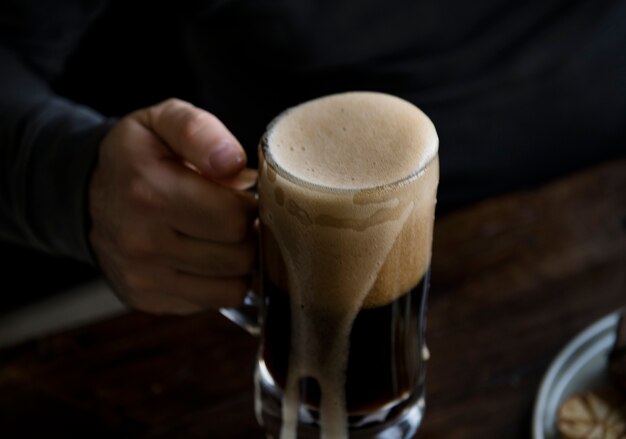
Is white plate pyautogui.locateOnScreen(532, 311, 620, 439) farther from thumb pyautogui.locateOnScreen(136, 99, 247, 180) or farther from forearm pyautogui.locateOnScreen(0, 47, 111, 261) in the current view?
forearm pyautogui.locateOnScreen(0, 47, 111, 261)

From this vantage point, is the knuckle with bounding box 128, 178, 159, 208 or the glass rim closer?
the glass rim

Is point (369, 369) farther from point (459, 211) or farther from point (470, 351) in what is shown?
point (459, 211)

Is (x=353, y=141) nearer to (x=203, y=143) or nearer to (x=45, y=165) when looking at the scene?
(x=203, y=143)

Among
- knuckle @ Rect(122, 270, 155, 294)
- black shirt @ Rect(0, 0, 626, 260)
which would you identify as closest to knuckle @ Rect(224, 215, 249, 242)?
knuckle @ Rect(122, 270, 155, 294)

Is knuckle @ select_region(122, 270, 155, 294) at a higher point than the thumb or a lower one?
lower

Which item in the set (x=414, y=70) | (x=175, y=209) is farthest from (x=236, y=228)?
(x=414, y=70)

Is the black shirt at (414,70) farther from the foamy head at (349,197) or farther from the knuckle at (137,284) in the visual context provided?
the foamy head at (349,197)

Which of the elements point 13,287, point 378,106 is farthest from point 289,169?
point 13,287

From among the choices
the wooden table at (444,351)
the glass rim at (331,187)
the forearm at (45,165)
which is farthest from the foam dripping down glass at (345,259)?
the forearm at (45,165)
